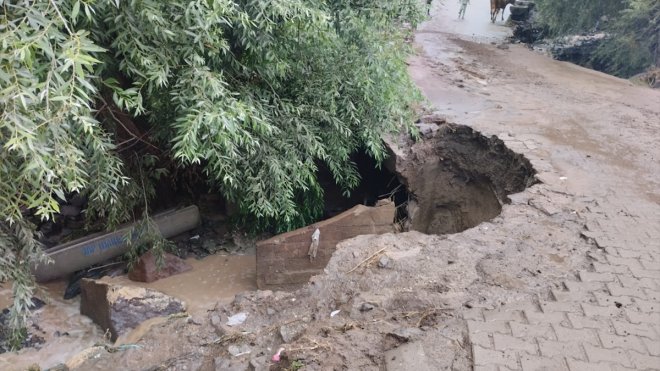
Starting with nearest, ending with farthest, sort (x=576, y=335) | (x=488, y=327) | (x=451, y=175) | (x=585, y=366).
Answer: (x=585, y=366), (x=576, y=335), (x=488, y=327), (x=451, y=175)

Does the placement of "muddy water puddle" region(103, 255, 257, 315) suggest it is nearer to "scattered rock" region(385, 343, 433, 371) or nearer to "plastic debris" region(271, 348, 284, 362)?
"plastic debris" region(271, 348, 284, 362)

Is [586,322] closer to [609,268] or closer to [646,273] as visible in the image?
[609,268]

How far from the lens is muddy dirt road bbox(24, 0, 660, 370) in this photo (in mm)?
3332

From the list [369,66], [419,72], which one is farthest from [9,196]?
[419,72]

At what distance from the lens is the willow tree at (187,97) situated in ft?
9.98

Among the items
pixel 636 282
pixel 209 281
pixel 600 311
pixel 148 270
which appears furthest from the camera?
pixel 209 281

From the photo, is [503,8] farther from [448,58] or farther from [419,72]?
[419,72]

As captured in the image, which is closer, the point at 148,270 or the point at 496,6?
the point at 148,270

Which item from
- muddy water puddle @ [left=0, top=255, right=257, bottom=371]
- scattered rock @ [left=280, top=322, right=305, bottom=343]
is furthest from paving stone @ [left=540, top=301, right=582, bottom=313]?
muddy water puddle @ [left=0, top=255, right=257, bottom=371]

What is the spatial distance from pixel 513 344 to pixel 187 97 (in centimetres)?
291

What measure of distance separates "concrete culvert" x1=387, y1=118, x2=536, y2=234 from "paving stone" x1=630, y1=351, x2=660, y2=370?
3.33 meters

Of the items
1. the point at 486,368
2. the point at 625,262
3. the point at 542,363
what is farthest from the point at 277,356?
the point at 625,262

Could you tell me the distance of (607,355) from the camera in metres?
3.20

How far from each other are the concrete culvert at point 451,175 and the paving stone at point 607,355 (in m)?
3.30
